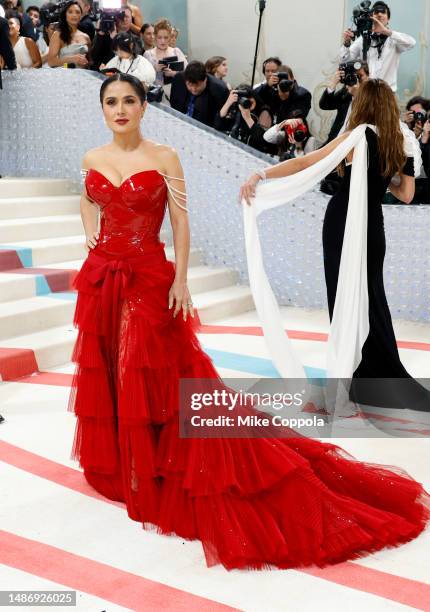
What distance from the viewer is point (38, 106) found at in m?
7.28

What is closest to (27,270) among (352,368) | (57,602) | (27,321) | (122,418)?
(27,321)

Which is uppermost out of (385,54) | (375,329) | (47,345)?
(385,54)

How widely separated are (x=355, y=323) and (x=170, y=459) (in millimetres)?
1489

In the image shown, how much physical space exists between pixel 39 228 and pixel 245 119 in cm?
193

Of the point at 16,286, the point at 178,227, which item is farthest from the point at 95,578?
the point at 16,286

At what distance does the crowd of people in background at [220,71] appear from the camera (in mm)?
6820

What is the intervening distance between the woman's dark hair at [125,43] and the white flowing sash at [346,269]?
347 centimetres

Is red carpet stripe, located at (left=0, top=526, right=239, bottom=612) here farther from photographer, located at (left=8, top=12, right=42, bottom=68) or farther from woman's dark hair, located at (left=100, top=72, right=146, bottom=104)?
photographer, located at (left=8, top=12, right=42, bottom=68)

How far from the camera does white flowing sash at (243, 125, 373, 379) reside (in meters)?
4.02

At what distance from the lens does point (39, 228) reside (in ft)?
21.0

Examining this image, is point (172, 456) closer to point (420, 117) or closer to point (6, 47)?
point (420, 117)

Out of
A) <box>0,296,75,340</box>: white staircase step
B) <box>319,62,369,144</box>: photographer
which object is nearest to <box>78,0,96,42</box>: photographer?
<box>319,62,369,144</box>: photographer

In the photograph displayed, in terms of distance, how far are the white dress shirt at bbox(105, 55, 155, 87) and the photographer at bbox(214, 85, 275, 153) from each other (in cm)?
65

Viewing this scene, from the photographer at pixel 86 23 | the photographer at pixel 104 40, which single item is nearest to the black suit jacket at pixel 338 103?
the photographer at pixel 104 40
